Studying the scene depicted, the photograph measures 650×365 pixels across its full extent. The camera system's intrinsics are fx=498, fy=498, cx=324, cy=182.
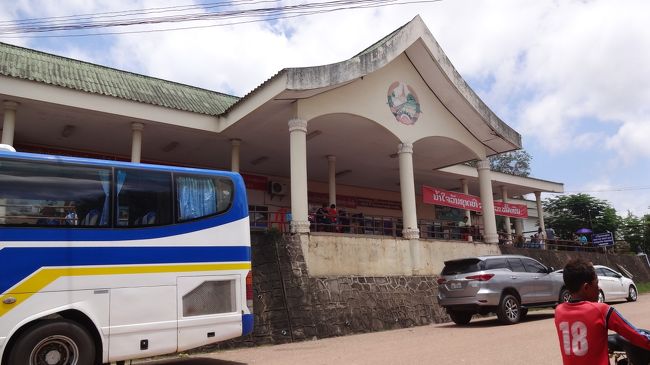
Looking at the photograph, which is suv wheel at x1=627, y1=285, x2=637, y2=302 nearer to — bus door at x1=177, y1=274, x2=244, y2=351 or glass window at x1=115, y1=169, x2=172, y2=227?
bus door at x1=177, y1=274, x2=244, y2=351

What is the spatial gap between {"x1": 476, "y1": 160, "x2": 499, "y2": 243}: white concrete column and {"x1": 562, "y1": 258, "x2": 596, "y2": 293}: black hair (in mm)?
15895

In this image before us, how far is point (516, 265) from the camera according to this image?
483 inches

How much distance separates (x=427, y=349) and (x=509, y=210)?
15.0 meters

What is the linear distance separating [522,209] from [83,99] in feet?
60.3

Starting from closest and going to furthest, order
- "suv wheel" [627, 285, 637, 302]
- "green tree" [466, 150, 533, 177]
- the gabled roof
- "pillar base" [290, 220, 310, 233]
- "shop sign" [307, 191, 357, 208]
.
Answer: "pillar base" [290, 220, 310, 233], the gabled roof, "suv wheel" [627, 285, 637, 302], "shop sign" [307, 191, 357, 208], "green tree" [466, 150, 533, 177]

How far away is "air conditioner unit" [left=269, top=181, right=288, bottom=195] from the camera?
69.0ft

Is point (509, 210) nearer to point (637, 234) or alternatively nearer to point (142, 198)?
point (142, 198)

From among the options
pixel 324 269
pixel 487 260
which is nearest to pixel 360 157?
pixel 324 269

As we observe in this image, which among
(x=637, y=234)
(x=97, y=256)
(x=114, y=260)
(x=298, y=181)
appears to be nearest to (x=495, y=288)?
(x=298, y=181)

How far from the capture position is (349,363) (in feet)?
24.8

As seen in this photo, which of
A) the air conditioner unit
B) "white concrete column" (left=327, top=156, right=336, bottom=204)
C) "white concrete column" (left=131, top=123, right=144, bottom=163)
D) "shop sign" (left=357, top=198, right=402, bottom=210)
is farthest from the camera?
"shop sign" (left=357, top=198, right=402, bottom=210)

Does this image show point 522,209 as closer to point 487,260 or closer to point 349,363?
point 487,260

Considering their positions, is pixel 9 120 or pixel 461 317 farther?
pixel 461 317

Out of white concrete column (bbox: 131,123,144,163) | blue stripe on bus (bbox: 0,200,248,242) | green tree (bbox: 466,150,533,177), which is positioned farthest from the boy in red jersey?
green tree (bbox: 466,150,533,177)
